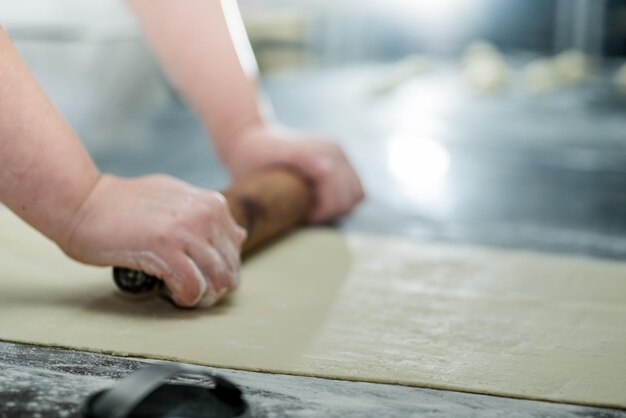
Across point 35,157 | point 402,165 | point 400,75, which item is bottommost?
point 402,165

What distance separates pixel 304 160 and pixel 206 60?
297 millimetres

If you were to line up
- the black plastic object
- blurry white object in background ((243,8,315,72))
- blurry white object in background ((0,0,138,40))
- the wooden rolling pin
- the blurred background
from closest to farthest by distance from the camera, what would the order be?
1. the black plastic object
2. the wooden rolling pin
3. the blurred background
4. blurry white object in background ((0,0,138,40))
5. blurry white object in background ((243,8,315,72))

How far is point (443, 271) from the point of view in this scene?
1.46 meters

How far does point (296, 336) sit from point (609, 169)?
1.71 meters

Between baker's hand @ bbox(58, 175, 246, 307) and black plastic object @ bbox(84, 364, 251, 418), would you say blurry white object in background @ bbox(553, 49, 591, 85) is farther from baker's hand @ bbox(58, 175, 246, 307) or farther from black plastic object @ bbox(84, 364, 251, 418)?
black plastic object @ bbox(84, 364, 251, 418)

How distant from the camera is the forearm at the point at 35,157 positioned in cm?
106

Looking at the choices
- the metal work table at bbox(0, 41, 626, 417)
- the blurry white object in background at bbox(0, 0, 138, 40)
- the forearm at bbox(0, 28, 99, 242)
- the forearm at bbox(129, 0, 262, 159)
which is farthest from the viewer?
the blurry white object in background at bbox(0, 0, 138, 40)

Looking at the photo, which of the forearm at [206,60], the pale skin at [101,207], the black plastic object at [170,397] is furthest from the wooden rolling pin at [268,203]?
the black plastic object at [170,397]

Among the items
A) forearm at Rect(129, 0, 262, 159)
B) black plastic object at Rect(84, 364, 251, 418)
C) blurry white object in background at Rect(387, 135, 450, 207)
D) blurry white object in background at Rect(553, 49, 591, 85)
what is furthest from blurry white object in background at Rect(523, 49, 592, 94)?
black plastic object at Rect(84, 364, 251, 418)

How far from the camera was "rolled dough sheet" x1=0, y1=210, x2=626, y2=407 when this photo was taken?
97 centimetres

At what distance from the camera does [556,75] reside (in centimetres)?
451

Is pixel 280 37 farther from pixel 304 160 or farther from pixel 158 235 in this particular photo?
pixel 158 235

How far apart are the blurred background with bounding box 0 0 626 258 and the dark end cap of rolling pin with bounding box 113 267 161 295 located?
0.75 metres

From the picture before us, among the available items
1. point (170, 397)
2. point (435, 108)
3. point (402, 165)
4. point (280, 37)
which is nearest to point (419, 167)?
point (402, 165)
